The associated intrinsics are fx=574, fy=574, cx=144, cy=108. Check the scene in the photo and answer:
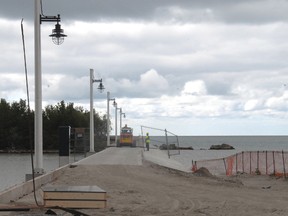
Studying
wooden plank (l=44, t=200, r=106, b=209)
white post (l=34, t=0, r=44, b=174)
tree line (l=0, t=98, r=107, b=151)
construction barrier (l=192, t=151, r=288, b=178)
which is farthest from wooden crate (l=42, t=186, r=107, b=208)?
tree line (l=0, t=98, r=107, b=151)

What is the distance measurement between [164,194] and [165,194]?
1.3 inches

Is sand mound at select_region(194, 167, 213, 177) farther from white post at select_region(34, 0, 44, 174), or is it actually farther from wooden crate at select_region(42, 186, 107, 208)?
wooden crate at select_region(42, 186, 107, 208)

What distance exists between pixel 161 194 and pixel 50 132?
105786 millimetres

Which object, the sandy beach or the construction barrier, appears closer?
the sandy beach

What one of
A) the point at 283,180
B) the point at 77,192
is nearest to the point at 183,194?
the point at 77,192

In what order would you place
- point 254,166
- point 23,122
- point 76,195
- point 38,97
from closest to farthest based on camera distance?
point 76,195 < point 38,97 < point 254,166 < point 23,122

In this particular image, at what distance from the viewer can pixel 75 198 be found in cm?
1276

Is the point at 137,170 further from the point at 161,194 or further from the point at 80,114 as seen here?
the point at 80,114

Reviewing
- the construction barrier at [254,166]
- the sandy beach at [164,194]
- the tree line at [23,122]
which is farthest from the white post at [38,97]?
the tree line at [23,122]

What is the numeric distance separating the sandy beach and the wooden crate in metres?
0.41

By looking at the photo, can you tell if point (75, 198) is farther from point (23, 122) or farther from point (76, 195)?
point (23, 122)

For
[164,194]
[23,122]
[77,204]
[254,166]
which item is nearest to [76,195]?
[77,204]

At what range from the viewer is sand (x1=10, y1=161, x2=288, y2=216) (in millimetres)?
15060

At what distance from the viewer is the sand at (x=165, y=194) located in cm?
1506
